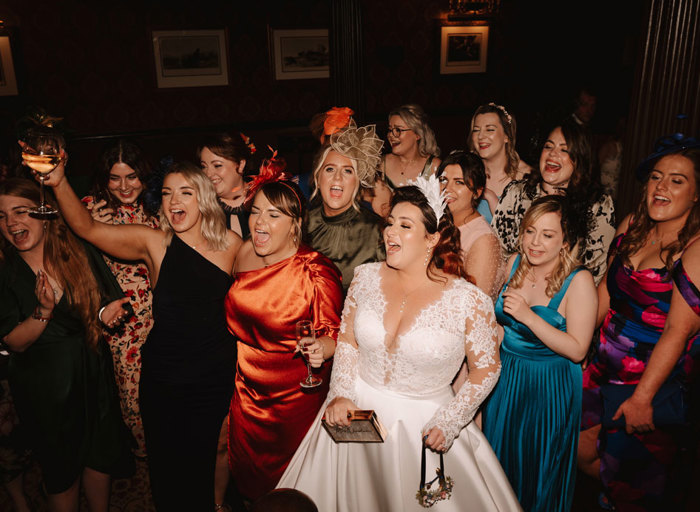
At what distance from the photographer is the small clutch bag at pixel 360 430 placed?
1.90 meters

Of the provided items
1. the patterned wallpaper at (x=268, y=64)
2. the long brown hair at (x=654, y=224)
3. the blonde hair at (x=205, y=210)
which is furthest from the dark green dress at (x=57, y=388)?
the patterned wallpaper at (x=268, y=64)

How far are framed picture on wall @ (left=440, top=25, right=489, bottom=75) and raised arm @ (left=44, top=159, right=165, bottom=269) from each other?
7497 mm

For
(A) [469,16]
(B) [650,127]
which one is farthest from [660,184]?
(A) [469,16]

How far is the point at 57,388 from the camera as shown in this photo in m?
2.46

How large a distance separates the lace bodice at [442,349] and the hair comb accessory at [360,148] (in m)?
1.01

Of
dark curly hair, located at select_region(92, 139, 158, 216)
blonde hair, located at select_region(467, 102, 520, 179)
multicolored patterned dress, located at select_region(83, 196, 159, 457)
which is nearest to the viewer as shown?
multicolored patterned dress, located at select_region(83, 196, 159, 457)

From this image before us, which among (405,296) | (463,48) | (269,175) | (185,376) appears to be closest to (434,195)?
(405,296)

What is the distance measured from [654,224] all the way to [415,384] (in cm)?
143

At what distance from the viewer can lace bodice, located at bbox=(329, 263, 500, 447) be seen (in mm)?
1998

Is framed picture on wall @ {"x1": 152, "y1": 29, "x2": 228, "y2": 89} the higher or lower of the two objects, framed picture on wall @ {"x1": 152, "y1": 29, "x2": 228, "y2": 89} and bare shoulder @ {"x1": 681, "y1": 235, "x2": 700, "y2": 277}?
the higher

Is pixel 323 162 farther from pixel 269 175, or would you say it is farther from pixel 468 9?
pixel 468 9

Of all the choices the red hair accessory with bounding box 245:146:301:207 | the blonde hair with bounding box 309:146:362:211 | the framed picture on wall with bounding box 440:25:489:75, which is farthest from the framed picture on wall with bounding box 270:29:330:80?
the red hair accessory with bounding box 245:146:301:207

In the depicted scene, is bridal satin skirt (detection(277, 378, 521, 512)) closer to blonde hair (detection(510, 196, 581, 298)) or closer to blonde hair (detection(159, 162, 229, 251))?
blonde hair (detection(510, 196, 581, 298))

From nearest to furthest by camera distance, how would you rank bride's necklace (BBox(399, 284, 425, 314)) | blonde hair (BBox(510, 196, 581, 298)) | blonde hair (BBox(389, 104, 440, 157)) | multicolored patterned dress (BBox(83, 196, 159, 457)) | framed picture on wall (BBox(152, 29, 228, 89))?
bride's necklace (BBox(399, 284, 425, 314))
blonde hair (BBox(510, 196, 581, 298))
multicolored patterned dress (BBox(83, 196, 159, 457))
blonde hair (BBox(389, 104, 440, 157))
framed picture on wall (BBox(152, 29, 228, 89))
